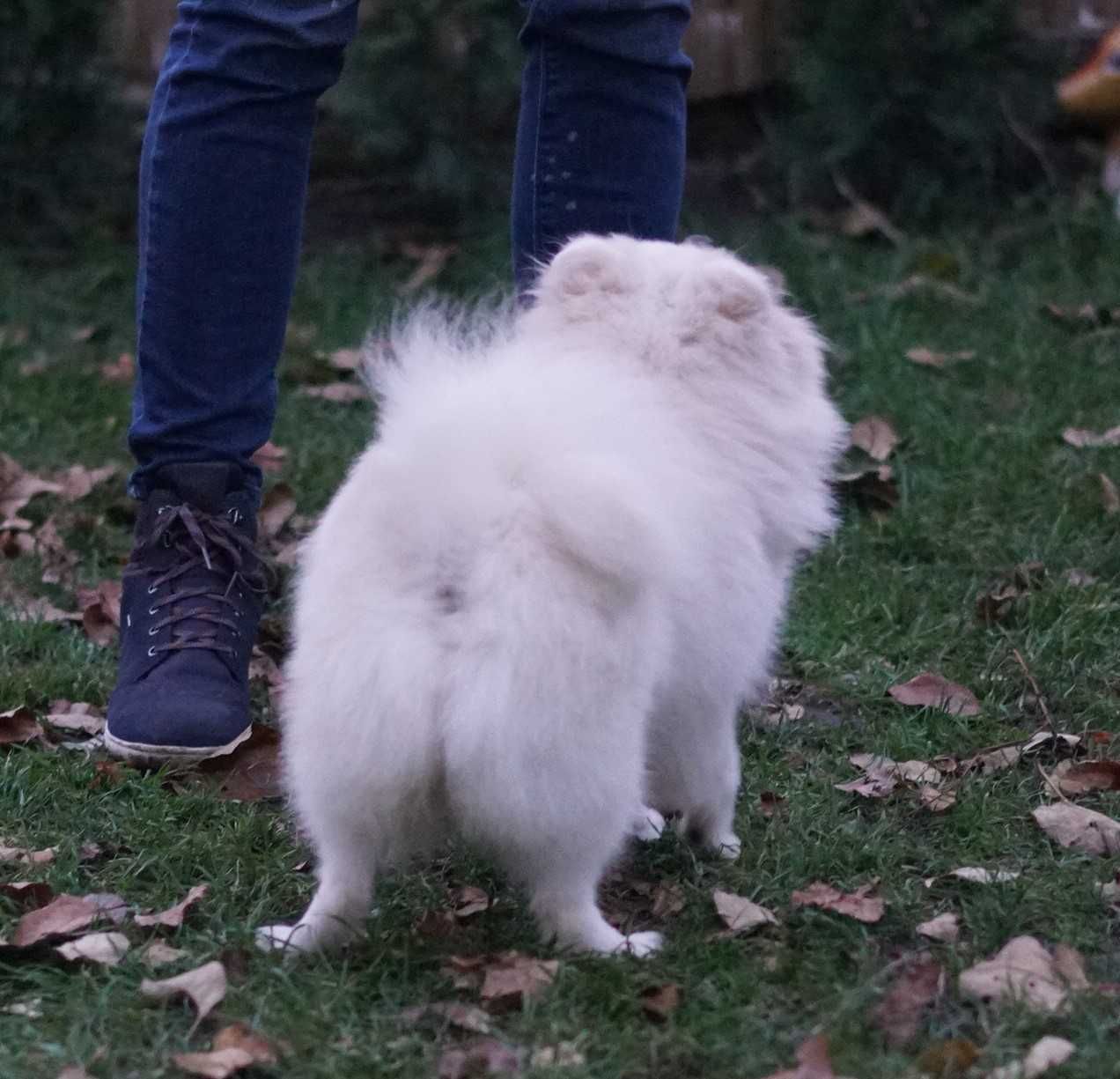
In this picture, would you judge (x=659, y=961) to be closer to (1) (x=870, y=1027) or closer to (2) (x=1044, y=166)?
(1) (x=870, y=1027)

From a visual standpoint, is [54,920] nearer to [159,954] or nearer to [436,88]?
[159,954]

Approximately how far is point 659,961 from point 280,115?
1.45m

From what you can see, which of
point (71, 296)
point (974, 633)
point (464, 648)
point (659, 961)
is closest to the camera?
point (464, 648)

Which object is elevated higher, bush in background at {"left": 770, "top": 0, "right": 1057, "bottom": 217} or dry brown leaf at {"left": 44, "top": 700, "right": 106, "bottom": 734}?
bush in background at {"left": 770, "top": 0, "right": 1057, "bottom": 217}

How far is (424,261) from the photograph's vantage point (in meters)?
5.96

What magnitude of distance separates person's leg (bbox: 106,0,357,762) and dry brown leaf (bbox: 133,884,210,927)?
1.52 ft

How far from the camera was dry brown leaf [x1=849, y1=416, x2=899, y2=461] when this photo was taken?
404cm

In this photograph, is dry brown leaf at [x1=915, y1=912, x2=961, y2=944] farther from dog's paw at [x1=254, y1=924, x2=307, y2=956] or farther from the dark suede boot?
the dark suede boot

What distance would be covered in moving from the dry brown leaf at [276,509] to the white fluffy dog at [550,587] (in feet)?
5.13

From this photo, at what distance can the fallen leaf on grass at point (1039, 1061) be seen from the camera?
179 centimetres

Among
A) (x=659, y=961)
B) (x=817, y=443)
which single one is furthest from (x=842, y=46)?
(x=659, y=961)

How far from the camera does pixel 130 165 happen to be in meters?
6.23

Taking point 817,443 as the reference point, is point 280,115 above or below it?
above

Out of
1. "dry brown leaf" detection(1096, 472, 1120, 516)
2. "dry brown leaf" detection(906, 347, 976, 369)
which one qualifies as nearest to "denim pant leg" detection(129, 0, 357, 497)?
"dry brown leaf" detection(1096, 472, 1120, 516)
